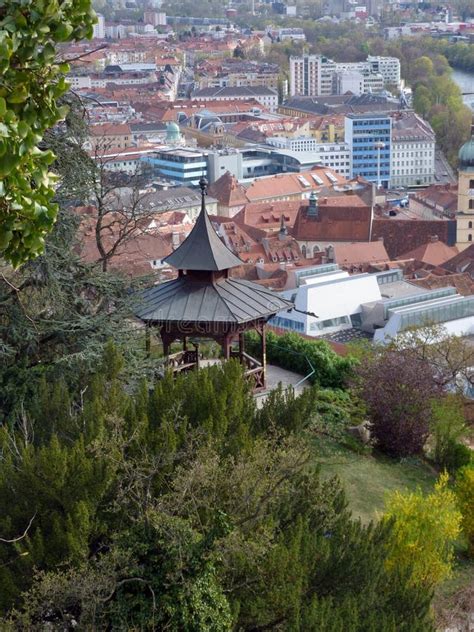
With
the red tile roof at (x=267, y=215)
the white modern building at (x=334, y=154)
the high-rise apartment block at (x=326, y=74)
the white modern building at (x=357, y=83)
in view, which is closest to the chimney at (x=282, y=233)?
the red tile roof at (x=267, y=215)

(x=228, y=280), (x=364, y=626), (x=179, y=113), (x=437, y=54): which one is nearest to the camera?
(x=364, y=626)

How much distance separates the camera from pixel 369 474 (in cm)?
1593

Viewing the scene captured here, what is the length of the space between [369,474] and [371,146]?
7193 cm

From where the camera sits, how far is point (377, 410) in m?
16.9

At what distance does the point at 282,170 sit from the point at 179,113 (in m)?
22.7

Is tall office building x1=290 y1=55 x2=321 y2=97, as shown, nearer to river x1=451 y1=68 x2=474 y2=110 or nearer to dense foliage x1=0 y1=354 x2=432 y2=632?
river x1=451 y1=68 x2=474 y2=110

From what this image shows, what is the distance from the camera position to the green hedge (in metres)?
18.3

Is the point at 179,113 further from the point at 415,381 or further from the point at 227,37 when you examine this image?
the point at 415,381

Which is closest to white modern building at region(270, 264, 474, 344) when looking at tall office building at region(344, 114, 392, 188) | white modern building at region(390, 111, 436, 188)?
white modern building at region(390, 111, 436, 188)

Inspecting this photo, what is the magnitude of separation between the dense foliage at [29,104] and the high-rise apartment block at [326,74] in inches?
4841

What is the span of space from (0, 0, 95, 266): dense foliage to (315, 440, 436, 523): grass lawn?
933 centimetres

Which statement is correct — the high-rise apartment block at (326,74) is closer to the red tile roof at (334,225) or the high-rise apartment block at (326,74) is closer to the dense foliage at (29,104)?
the red tile roof at (334,225)

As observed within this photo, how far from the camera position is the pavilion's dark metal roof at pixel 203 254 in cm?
1571

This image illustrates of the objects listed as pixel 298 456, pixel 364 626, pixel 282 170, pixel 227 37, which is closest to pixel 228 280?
pixel 298 456
